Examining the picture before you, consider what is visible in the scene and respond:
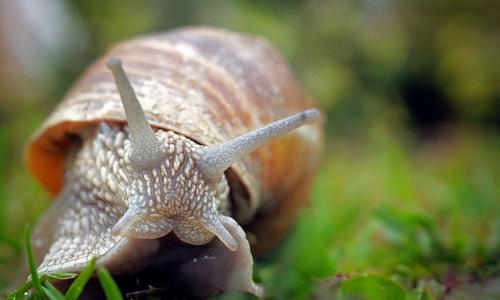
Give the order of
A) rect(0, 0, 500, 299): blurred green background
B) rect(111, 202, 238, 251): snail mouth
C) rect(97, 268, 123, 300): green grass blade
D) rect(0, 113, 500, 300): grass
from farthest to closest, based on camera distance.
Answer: rect(0, 0, 500, 299): blurred green background, rect(0, 113, 500, 300): grass, rect(111, 202, 238, 251): snail mouth, rect(97, 268, 123, 300): green grass blade

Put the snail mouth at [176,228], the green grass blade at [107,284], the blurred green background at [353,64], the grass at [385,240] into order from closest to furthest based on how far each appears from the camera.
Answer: the green grass blade at [107,284] → the snail mouth at [176,228] → the grass at [385,240] → the blurred green background at [353,64]

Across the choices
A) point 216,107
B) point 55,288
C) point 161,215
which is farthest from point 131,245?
point 216,107

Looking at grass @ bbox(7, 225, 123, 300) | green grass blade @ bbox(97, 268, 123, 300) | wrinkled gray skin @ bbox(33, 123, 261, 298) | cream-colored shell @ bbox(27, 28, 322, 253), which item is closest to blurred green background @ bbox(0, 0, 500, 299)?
cream-colored shell @ bbox(27, 28, 322, 253)

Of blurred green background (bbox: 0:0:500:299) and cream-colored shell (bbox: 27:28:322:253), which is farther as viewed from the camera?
blurred green background (bbox: 0:0:500:299)

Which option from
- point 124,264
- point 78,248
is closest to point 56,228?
point 78,248

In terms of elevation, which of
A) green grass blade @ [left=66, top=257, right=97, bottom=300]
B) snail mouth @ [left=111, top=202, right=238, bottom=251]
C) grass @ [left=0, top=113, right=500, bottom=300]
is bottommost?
grass @ [left=0, top=113, right=500, bottom=300]

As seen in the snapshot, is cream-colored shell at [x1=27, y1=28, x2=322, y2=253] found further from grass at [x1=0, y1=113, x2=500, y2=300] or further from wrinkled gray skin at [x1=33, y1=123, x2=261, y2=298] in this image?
grass at [x1=0, y1=113, x2=500, y2=300]

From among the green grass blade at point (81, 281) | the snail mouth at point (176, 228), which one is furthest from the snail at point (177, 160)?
the green grass blade at point (81, 281)

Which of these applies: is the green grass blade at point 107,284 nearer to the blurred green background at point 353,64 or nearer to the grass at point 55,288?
the grass at point 55,288
